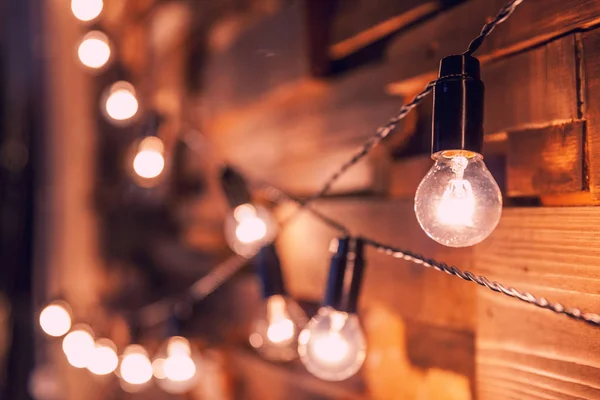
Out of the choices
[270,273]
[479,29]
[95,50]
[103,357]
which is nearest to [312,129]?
[270,273]

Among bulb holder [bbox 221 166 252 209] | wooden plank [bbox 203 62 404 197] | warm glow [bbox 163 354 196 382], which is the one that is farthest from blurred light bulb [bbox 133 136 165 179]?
warm glow [bbox 163 354 196 382]

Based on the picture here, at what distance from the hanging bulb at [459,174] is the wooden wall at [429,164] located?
0.18 metres

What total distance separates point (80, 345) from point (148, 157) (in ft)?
2.13

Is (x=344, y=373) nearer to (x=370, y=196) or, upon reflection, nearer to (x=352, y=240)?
(x=352, y=240)

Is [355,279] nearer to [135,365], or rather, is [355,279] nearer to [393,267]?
[393,267]

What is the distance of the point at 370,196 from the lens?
3.85 ft

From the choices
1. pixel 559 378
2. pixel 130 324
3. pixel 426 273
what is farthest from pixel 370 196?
pixel 130 324

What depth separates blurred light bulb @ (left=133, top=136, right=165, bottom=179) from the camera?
145 cm

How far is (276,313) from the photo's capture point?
1.19m

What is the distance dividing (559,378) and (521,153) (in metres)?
0.32

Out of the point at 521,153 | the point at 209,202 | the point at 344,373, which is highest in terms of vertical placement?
the point at 209,202

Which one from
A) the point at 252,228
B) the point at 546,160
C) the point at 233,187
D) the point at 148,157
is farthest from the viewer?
the point at 148,157

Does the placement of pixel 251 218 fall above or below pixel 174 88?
below

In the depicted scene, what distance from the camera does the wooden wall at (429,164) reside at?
28.8 inches
